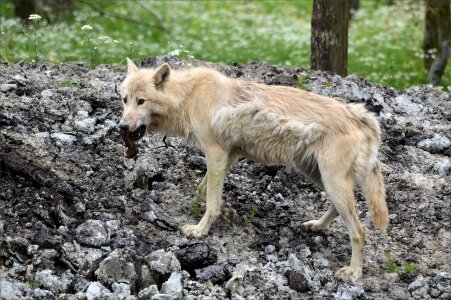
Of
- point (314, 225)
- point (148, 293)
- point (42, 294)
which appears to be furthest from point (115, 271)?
point (314, 225)

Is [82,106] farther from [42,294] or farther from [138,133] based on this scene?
[42,294]

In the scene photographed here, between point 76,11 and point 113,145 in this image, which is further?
point 76,11

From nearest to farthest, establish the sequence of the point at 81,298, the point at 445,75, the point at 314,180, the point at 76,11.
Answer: the point at 81,298 < the point at 314,180 < the point at 76,11 < the point at 445,75

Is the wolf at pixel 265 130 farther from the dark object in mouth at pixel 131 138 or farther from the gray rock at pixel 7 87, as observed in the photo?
the gray rock at pixel 7 87

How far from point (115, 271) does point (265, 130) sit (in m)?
2.23

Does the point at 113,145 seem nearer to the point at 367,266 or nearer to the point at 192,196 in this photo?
the point at 192,196

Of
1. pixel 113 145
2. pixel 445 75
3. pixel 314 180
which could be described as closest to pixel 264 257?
pixel 314 180

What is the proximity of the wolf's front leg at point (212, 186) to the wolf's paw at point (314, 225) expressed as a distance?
1.10 meters

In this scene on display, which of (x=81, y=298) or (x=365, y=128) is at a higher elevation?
(x=365, y=128)

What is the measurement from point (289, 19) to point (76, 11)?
9549 millimetres

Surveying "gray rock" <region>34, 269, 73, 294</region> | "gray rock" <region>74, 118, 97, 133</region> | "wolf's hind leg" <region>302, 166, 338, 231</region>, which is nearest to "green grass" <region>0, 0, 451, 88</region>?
"gray rock" <region>74, 118, 97, 133</region>

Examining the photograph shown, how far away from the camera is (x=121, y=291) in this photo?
23.3 ft

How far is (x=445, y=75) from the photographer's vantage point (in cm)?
1723

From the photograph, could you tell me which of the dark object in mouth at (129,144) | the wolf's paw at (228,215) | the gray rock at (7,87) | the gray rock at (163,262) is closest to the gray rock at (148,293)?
the gray rock at (163,262)
